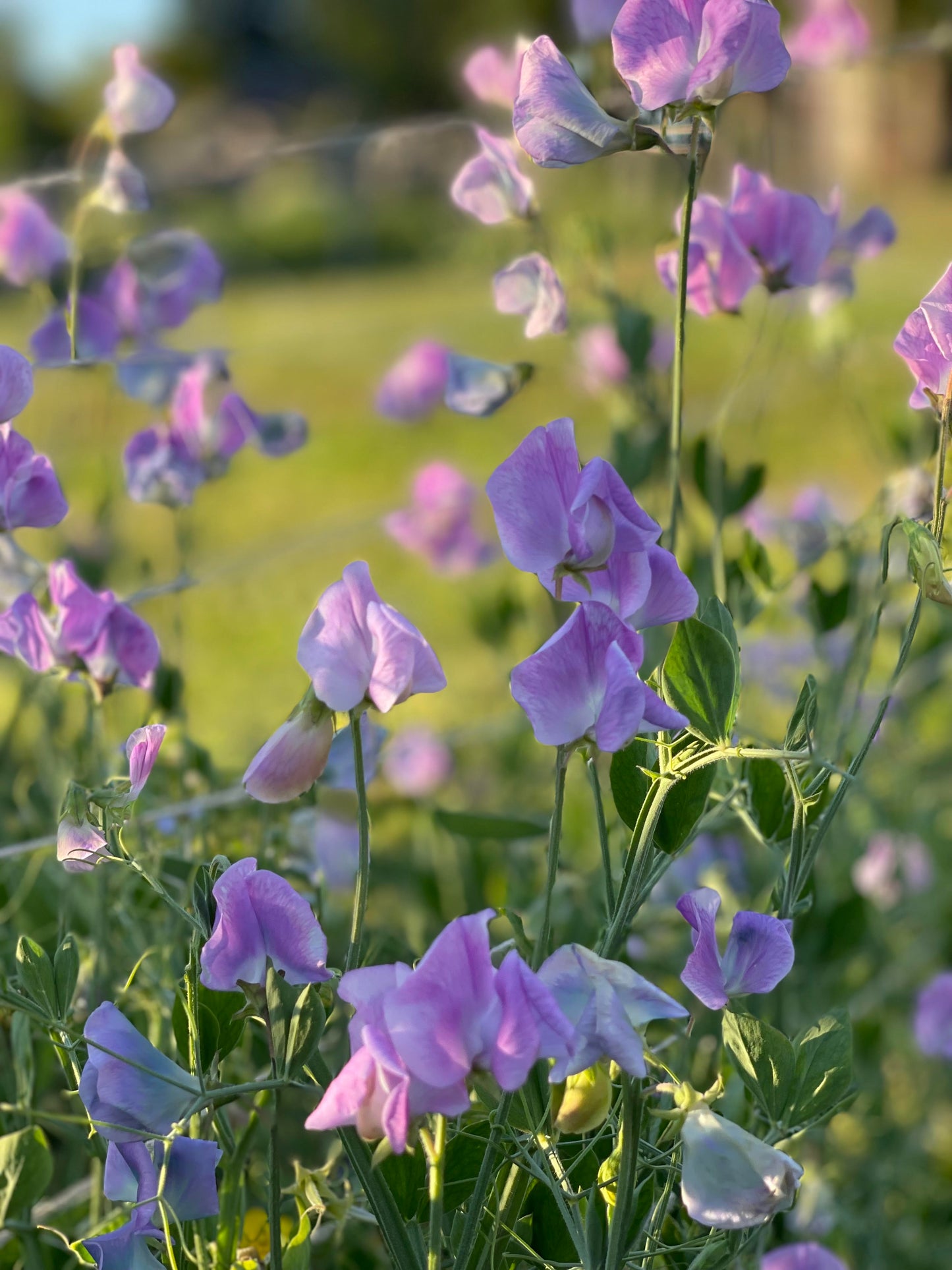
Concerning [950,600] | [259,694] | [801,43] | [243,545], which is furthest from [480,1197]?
[243,545]

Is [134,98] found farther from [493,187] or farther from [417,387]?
[417,387]

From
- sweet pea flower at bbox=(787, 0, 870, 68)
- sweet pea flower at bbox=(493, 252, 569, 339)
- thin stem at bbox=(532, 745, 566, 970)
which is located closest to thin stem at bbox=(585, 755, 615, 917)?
thin stem at bbox=(532, 745, 566, 970)

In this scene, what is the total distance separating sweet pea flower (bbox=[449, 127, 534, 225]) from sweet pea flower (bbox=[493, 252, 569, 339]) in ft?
0.15

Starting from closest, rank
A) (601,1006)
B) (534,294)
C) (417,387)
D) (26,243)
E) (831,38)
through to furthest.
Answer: (601,1006) < (534,294) < (26,243) < (831,38) < (417,387)

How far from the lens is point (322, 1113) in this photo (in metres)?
0.39

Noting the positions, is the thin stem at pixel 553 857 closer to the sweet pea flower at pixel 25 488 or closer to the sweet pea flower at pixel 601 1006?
the sweet pea flower at pixel 601 1006

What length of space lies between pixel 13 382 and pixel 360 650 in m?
0.17

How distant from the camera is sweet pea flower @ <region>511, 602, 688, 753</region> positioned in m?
0.41

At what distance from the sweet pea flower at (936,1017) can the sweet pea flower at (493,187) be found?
63cm

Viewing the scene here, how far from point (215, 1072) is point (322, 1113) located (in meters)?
0.11

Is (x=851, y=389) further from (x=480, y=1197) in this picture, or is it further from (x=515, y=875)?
(x=480, y=1197)

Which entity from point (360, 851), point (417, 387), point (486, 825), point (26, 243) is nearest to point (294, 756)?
point (360, 851)

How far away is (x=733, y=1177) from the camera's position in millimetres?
402

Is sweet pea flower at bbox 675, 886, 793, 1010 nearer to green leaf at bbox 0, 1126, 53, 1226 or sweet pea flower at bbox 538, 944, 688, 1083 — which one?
sweet pea flower at bbox 538, 944, 688, 1083
